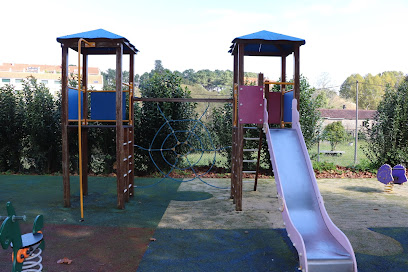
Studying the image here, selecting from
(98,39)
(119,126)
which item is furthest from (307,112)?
(98,39)

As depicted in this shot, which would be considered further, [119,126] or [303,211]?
[119,126]

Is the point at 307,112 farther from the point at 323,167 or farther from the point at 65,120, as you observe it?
the point at 65,120

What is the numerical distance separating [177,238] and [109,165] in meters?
6.05

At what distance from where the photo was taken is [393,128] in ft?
33.3

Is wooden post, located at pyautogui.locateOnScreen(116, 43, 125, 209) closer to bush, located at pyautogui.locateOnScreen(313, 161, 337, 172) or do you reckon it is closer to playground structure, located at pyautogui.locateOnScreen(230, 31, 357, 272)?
playground structure, located at pyautogui.locateOnScreen(230, 31, 357, 272)

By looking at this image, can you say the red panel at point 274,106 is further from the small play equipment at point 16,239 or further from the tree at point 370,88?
the tree at point 370,88

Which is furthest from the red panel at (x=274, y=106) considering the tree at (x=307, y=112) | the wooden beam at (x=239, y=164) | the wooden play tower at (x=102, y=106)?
the tree at (x=307, y=112)

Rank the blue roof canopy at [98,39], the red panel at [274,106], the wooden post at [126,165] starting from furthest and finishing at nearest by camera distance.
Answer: the red panel at [274,106], the wooden post at [126,165], the blue roof canopy at [98,39]

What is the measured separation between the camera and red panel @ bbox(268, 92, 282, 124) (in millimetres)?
6812

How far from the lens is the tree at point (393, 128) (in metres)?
10.1

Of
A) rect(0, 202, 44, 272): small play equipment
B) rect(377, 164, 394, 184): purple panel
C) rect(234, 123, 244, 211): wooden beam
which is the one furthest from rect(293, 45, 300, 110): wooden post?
rect(0, 202, 44, 272): small play equipment

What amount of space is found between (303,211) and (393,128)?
7.19m

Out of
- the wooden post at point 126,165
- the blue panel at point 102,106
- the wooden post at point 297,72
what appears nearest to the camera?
the wooden post at point 297,72

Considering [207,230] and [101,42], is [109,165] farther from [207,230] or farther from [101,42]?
[207,230]
